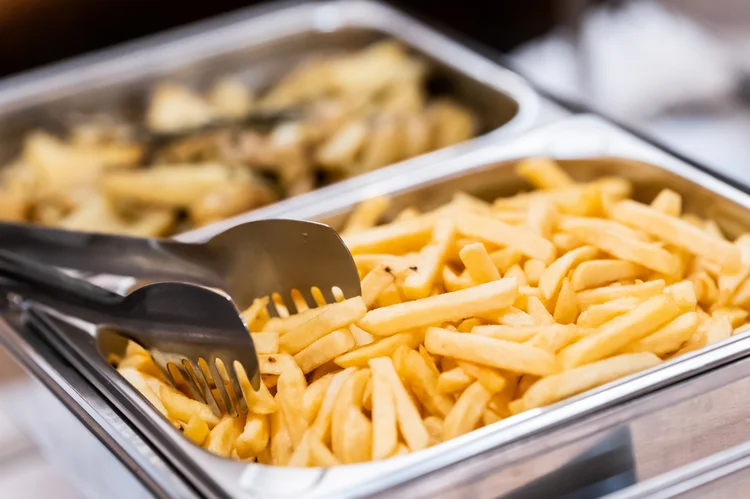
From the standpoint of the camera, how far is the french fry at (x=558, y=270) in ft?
4.07

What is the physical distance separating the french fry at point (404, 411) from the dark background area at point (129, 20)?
5.69 ft

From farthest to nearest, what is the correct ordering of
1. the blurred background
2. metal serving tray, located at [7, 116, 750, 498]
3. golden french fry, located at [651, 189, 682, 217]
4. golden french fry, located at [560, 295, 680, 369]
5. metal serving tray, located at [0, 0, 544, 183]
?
the blurred background → metal serving tray, located at [0, 0, 544, 183] → golden french fry, located at [651, 189, 682, 217] → golden french fry, located at [560, 295, 680, 369] → metal serving tray, located at [7, 116, 750, 498]

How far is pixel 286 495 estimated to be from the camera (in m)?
0.99

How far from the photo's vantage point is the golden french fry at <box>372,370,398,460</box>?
1.04m

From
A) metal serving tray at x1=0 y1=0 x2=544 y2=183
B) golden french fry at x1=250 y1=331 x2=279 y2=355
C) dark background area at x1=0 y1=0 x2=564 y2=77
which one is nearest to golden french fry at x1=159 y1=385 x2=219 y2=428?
golden french fry at x1=250 y1=331 x2=279 y2=355

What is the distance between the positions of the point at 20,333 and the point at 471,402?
30.1 inches

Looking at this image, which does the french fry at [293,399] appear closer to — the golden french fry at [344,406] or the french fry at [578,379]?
the golden french fry at [344,406]

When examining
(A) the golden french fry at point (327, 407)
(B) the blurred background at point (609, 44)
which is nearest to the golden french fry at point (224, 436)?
(A) the golden french fry at point (327, 407)

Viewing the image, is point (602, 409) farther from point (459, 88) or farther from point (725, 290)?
point (459, 88)

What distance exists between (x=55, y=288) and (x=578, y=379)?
83 cm

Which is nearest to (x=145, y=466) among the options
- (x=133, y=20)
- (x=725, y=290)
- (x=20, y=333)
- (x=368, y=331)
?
(x=368, y=331)

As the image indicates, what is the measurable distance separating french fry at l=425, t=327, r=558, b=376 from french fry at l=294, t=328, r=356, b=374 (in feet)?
0.37

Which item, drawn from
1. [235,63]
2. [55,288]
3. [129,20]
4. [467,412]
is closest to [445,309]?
[467,412]

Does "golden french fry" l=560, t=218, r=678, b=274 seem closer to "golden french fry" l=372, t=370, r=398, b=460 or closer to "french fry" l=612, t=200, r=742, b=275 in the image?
"french fry" l=612, t=200, r=742, b=275
